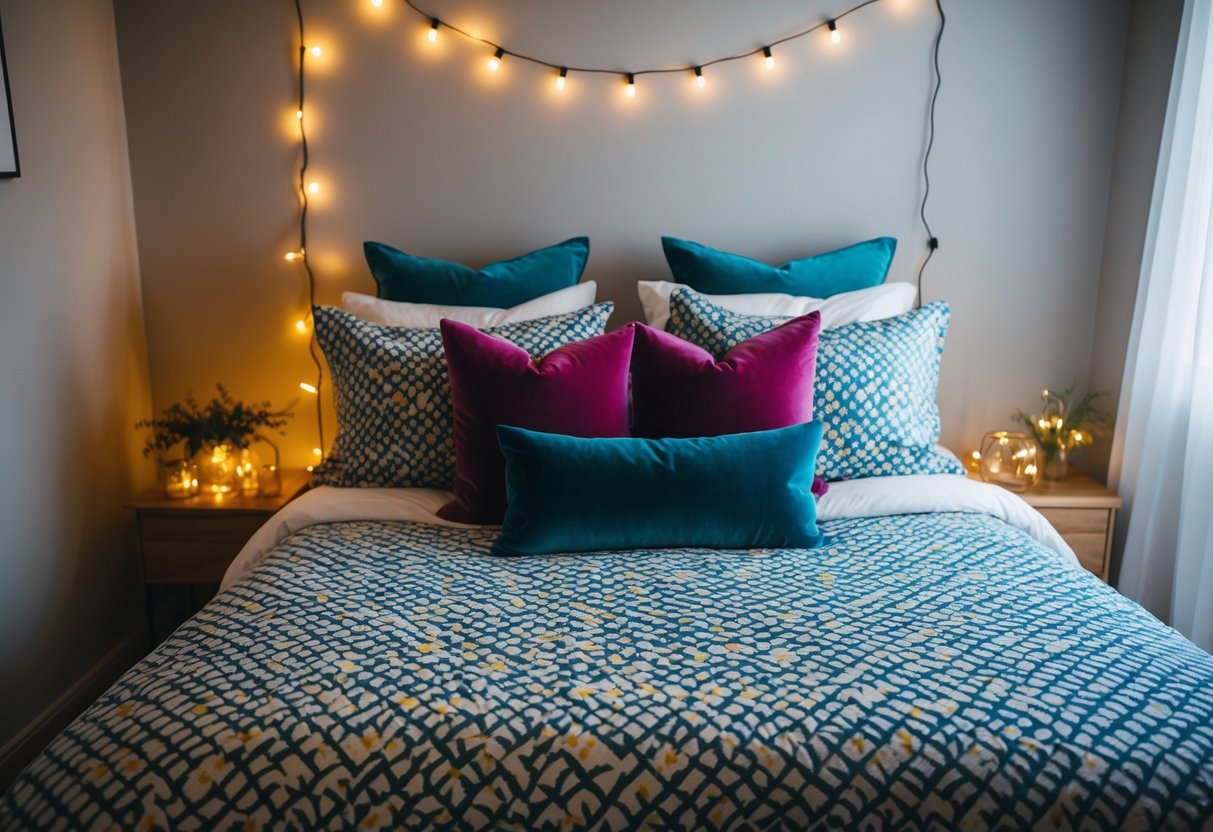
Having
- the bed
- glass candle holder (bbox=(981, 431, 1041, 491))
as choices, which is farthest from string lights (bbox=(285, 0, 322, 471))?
glass candle holder (bbox=(981, 431, 1041, 491))

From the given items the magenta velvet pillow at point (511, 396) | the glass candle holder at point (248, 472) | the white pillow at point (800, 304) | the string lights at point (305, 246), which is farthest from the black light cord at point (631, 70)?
the glass candle holder at point (248, 472)

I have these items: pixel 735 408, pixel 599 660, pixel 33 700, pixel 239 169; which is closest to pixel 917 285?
pixel 735 408

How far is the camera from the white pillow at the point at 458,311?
7.82ft

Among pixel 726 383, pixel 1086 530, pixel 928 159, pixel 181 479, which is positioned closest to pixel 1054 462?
pixel 1086 530

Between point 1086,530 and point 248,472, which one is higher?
point 248,472

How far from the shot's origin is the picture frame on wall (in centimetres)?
203

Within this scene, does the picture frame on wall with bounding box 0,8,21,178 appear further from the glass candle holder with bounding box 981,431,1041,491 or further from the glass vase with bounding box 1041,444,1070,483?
the glass vase with bounding box 1041,444,1070,483

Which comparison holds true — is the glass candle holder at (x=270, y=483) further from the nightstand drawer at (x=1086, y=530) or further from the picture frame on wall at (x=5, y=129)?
the nightstand drawer at (x=1086, y=530)

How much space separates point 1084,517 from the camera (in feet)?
8.13

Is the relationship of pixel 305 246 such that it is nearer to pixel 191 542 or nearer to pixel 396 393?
pixel 396 393

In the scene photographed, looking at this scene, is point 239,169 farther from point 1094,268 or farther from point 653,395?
point 1094,268

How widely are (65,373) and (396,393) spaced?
0.93 meters

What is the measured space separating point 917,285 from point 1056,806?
1914 mm

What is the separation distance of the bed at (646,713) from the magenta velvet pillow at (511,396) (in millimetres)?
371
